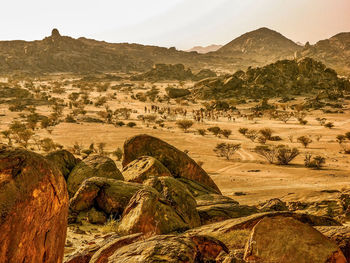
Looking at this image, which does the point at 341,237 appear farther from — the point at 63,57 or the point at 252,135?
the point at 63,57

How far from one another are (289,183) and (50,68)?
90895 millimetres

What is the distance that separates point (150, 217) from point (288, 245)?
8.39 feet

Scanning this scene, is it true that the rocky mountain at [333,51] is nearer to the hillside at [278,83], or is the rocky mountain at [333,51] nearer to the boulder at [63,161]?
the hillside at [278,83]

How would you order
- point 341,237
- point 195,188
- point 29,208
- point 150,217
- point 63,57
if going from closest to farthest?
point 29,208 < point 341,237 < point 150,217 < point 195,188 < point 63,57

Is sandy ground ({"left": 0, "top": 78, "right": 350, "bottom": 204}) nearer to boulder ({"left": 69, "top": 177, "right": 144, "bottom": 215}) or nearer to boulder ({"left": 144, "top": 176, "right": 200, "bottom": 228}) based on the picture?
boulder ({"left": 144, "top": 176, "right": 200, "bottom": 228})

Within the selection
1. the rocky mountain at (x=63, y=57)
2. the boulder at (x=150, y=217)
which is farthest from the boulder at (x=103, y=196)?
the rocky mountain at (x=63, y=57)

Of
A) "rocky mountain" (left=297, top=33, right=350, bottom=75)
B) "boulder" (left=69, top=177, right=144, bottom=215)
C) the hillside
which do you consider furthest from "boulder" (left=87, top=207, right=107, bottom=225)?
"rocky mountain" (left=297, top=33, right=350, bottom=75)

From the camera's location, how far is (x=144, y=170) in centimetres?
874

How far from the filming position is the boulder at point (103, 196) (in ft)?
22.2

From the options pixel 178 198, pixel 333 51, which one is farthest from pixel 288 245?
pixel 333 51

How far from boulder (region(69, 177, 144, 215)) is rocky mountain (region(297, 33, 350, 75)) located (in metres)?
124

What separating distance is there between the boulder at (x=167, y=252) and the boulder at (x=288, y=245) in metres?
0.50

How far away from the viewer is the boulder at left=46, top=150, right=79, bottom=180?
8844mm

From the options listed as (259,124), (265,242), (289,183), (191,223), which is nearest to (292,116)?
(259,124)
